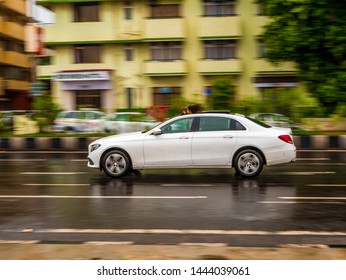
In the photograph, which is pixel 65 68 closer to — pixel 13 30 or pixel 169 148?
pixel 13 30

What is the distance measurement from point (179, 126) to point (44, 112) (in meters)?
13.1

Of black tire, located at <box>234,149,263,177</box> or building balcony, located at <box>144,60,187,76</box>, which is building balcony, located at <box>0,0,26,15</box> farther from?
black tire, located at <box>234,149,263,177</box>

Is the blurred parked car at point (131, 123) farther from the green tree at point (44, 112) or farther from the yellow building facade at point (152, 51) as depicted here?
the yellow building facade at point (152, 51)

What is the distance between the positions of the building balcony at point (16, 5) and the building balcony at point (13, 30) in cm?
142

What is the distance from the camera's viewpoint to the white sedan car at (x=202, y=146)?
11500mm

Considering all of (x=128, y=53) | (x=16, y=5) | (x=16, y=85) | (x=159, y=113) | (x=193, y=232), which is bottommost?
(x=193, y=232)

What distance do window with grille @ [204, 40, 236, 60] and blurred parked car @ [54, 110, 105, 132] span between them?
43.7 ft

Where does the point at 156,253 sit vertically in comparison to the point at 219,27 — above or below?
below

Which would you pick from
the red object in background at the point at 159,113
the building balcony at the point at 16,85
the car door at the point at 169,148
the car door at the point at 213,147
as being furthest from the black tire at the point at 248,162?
the building balcony at the point at 16,85

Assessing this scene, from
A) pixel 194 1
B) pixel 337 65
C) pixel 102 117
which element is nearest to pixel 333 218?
pixel 102 117

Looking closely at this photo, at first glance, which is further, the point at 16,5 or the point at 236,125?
the point at 16,5

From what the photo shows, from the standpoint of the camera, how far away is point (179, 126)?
38.4 ft

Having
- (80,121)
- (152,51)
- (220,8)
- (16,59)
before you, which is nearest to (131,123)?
(80,121)

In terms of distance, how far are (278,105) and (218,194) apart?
42.5 feet
